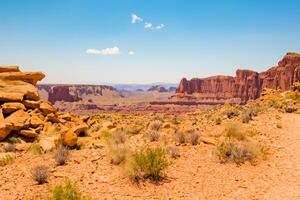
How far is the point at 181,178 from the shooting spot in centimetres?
1009

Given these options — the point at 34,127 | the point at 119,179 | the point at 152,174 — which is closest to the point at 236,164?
the point at 152,174

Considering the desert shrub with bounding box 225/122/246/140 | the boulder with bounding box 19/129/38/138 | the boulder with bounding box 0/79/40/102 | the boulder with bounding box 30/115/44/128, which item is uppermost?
the boulder with bounding box 0/79/40/102

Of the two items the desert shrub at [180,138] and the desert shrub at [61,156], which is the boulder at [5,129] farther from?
the desert shrub at [180,138]

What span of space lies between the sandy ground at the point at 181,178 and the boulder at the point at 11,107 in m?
5.35

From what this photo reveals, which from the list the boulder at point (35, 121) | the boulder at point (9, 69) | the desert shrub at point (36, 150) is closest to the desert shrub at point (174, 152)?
the desert shrub at point (36, 150)

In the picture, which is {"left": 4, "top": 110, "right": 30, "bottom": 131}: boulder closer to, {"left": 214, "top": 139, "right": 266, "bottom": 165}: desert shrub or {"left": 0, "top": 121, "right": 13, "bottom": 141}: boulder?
{"left": 0, "top": 121, "right": 13, "bottom": 141}: boulder

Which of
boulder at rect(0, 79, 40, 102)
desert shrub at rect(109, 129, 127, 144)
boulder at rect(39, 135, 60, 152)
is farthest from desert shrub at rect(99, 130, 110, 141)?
boulder at rect(0, 79, 40, 102)

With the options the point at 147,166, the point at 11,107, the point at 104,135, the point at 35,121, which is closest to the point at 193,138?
the point at 147,166

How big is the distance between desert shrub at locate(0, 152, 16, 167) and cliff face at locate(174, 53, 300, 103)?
111239 mm

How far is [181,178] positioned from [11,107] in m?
10.9

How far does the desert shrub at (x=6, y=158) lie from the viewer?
11.8 meters

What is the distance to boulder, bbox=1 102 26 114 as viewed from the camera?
17.4m

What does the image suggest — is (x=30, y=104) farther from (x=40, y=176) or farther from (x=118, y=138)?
(x=40, y=176)

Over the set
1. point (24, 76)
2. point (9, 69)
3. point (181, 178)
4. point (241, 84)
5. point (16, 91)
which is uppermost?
point (241, 84)
